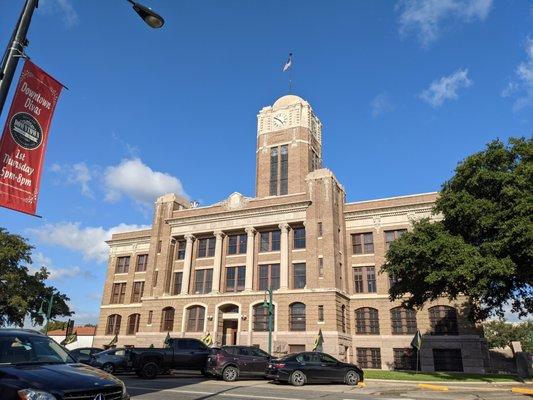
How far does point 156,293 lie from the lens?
40.9m

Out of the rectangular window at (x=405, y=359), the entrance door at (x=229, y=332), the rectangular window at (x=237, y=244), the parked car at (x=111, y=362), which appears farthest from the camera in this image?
the rectangular window at (x=237, y=244)

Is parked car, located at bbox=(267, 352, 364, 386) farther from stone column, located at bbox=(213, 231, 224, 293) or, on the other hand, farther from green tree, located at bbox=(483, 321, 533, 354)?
green tree, located at bbox=(483, 321, 533, 354)

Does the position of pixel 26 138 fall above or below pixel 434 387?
Answer: above

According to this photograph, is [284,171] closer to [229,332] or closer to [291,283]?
[291,283]

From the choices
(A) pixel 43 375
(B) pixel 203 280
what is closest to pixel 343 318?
(B) pixel 203 280

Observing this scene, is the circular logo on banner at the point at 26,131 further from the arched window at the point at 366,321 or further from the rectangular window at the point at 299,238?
Answer: the arched window at the point at 366,321

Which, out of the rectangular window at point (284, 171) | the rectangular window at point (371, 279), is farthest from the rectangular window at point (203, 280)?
the rectangular window at point (371, 279)

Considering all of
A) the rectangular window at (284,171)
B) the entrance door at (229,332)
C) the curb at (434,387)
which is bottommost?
the curb at (434,387)

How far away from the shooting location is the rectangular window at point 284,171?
47.2 meters

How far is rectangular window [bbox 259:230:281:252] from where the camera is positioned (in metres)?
38.9

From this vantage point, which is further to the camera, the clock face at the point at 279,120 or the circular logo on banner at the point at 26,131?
the clock face at the point at 279,120

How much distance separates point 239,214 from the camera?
4041cm

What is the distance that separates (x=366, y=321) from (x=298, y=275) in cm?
708

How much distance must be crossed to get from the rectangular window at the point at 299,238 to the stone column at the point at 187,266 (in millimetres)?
10901
